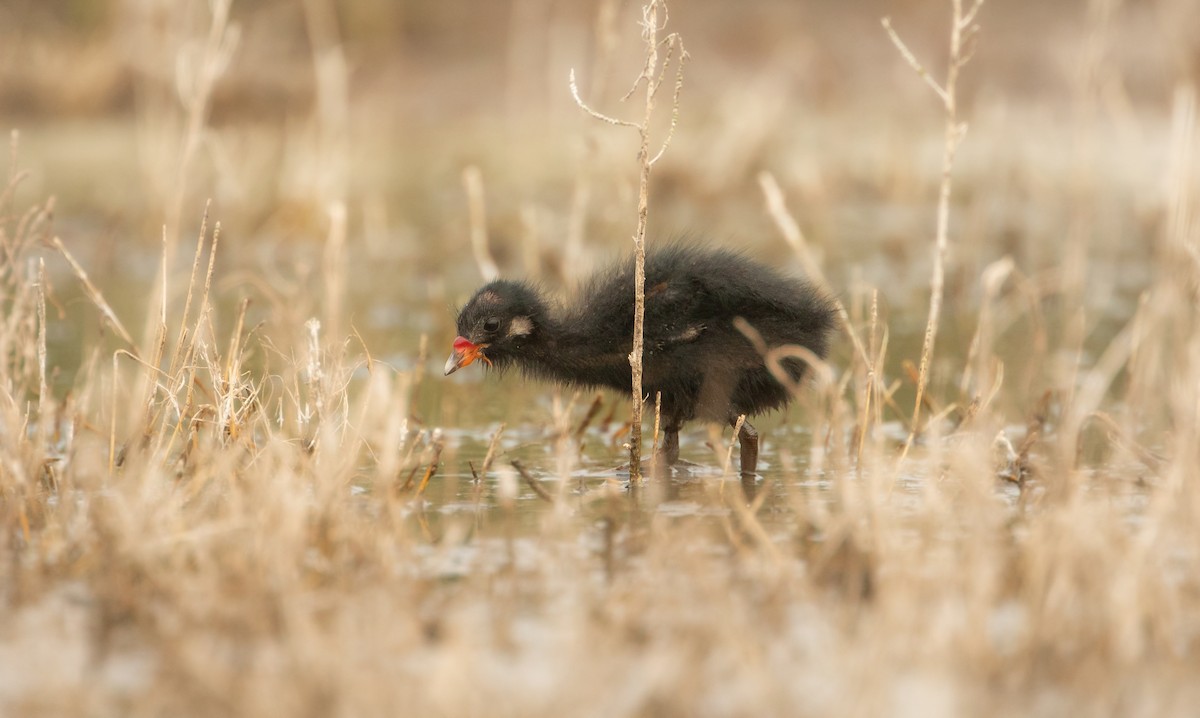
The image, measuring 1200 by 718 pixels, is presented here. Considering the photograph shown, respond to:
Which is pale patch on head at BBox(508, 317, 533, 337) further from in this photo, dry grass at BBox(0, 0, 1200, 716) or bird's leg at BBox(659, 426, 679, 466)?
bird's leg at BBox(659, 426, 679, 466)

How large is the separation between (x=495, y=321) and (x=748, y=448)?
3.69 ft

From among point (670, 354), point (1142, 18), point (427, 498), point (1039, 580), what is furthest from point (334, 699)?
point (1142, 18)

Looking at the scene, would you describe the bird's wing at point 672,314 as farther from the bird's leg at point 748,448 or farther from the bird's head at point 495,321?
the bird's head at point 495,321

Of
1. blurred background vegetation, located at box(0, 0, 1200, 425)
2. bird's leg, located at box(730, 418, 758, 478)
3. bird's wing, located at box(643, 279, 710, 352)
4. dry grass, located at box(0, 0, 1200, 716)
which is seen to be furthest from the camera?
blurred background vegetation, located at box(0, 0, 1200, 425)

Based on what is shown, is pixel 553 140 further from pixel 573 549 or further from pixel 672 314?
pixel 573 549

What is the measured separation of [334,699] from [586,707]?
0.57 m

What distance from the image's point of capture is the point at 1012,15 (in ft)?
74.6

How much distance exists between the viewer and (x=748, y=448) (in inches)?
243

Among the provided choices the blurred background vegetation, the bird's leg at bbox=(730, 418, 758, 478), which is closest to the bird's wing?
the bird's leg at bbox=(730, 418, 758, 478)

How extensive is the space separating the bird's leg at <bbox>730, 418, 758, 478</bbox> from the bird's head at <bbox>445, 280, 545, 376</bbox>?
92cm

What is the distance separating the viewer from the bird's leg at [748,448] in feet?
20.2

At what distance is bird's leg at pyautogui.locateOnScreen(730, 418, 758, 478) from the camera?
615 cm

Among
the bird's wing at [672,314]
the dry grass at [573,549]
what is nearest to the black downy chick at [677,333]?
the bird's wing at [672,314]

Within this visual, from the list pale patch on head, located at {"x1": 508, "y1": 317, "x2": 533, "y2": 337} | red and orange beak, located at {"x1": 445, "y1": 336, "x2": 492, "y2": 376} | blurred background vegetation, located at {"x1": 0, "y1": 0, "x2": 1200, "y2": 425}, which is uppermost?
blurred background vegetation, located at {"x1": 0, "y1": 0, "x2": 1200, "y2": 425}
